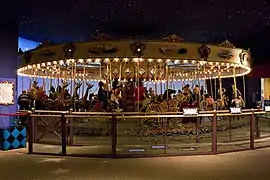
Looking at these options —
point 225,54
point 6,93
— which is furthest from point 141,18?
point 6,93

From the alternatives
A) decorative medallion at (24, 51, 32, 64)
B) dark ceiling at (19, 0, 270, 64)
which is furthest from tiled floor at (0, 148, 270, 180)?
dark ceiling at (19, 0, 270, 64)

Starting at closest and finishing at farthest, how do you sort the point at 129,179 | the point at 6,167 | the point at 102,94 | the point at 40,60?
the point at 129,179 < the point at 6,167 < the point at 40,60 < the point at 102,94

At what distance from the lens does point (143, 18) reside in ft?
41.0

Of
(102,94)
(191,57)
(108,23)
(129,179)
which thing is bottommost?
(129,179)

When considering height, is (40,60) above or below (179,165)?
above

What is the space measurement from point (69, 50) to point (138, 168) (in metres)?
4.91

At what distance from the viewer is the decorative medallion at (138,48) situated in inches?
380

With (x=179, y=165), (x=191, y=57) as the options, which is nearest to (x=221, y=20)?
(x=191, y=57)

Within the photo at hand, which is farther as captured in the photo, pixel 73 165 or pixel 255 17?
pixel 255 17

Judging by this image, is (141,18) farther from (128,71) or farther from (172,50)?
(172,50)

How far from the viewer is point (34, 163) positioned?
21.7 ft

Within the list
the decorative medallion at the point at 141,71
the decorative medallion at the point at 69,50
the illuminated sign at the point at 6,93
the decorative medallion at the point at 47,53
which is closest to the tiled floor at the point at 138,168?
the illuminated sign at the point at 6,93

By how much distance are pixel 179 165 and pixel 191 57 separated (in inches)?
172

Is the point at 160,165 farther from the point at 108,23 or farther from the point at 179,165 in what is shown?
the point at 108,23
